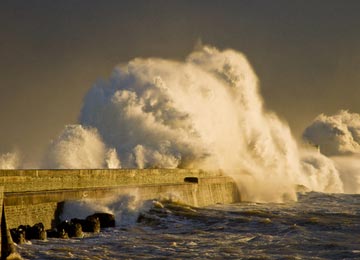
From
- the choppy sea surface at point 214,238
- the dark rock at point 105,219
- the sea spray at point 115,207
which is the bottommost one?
the choppy sea surface at point 214,238

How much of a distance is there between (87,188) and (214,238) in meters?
4.89

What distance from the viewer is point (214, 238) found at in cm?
1439

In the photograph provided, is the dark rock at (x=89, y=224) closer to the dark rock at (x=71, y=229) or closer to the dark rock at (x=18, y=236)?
the dark rock at (x=71, y=229)

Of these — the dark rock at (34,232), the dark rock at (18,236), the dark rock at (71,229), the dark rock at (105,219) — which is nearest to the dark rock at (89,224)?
the dark rock at (71,229)

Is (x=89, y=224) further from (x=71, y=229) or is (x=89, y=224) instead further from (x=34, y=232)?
(x=34, y=232)

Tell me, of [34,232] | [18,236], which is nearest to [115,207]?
[34,232]

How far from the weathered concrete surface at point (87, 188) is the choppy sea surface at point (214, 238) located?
112 cm

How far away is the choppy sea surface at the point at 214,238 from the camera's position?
39.1 feet

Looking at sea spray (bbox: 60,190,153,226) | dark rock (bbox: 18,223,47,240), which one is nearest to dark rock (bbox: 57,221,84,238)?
dark rock (bbox: 18,223,47,240)

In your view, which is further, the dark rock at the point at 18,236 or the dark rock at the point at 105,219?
the dark rock at the point at 105,219

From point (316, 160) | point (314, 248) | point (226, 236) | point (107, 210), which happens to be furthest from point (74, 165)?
point (316, 160)

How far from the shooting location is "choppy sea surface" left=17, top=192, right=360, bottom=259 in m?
11.9

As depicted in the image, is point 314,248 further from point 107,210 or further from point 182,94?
point 182,94

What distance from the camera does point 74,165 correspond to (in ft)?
81.5
